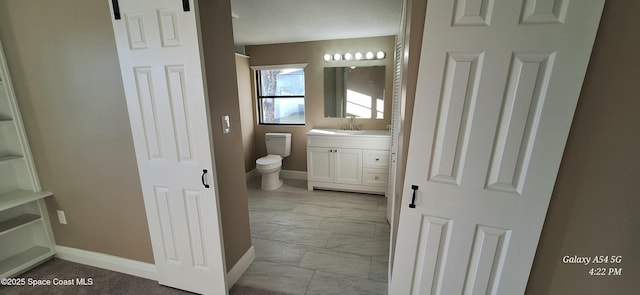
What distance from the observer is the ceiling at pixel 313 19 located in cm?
212

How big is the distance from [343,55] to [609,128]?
300 centimetres

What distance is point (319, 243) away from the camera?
7.63ft

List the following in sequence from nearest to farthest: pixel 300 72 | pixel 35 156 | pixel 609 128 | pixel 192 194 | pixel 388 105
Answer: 1. pixel 609 128
2. pixel 192 194
3. pixel 35 156
4. pixel 388 105
5. pixel 300 72

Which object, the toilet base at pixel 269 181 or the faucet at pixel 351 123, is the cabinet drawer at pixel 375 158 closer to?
the faucet at pixel 351 123

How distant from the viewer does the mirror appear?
11.6 feet

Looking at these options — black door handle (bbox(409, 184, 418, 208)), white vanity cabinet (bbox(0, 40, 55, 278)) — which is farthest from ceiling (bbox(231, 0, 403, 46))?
white vanity cabinet (bbox(0, 40, 55, 278))

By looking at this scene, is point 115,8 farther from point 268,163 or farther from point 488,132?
point 268,163

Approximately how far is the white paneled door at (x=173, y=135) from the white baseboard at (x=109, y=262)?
263 millimetres

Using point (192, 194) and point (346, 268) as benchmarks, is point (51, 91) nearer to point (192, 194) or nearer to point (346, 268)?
point (192, 194)

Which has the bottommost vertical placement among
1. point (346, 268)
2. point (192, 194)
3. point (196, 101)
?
point (346, 268)

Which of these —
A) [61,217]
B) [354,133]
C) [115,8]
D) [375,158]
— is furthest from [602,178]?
[61,217]

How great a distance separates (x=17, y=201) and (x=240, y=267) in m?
1.81

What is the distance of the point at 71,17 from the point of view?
5.24 ft

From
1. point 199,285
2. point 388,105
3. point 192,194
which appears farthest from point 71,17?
point 388,105
